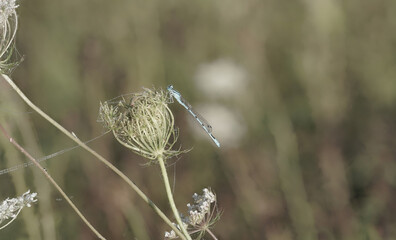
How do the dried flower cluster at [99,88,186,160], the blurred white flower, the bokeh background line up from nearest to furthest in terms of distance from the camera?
the dried flower cluster at [99,88,186,160] → the bokeh background → the blurred white flower

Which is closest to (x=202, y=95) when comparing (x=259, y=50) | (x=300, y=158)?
(x=259, y=50)

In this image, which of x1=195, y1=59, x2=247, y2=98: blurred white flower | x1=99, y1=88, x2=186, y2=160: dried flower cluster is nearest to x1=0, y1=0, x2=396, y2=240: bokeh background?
x1=195, y1=59, x2=247, y2=98: blurred white flower

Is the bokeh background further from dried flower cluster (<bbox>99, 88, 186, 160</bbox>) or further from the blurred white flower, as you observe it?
dried flower cluster (<bbox>99, 88, 186, 160</bbox>)

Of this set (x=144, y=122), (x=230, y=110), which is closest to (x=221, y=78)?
(x=230, y=110)

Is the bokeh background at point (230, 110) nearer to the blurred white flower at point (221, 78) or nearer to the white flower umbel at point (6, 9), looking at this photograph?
the blurred white flower at point (221, 78)

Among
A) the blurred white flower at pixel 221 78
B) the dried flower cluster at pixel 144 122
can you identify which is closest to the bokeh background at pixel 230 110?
the blurred white flower at pixel 221 78

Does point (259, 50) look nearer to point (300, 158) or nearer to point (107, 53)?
point (300, 158)

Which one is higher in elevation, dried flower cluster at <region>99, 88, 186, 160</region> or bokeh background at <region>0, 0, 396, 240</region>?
bokeh background at <region>0, 0, 396, 240</region>

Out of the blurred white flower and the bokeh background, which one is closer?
the bokeh background
